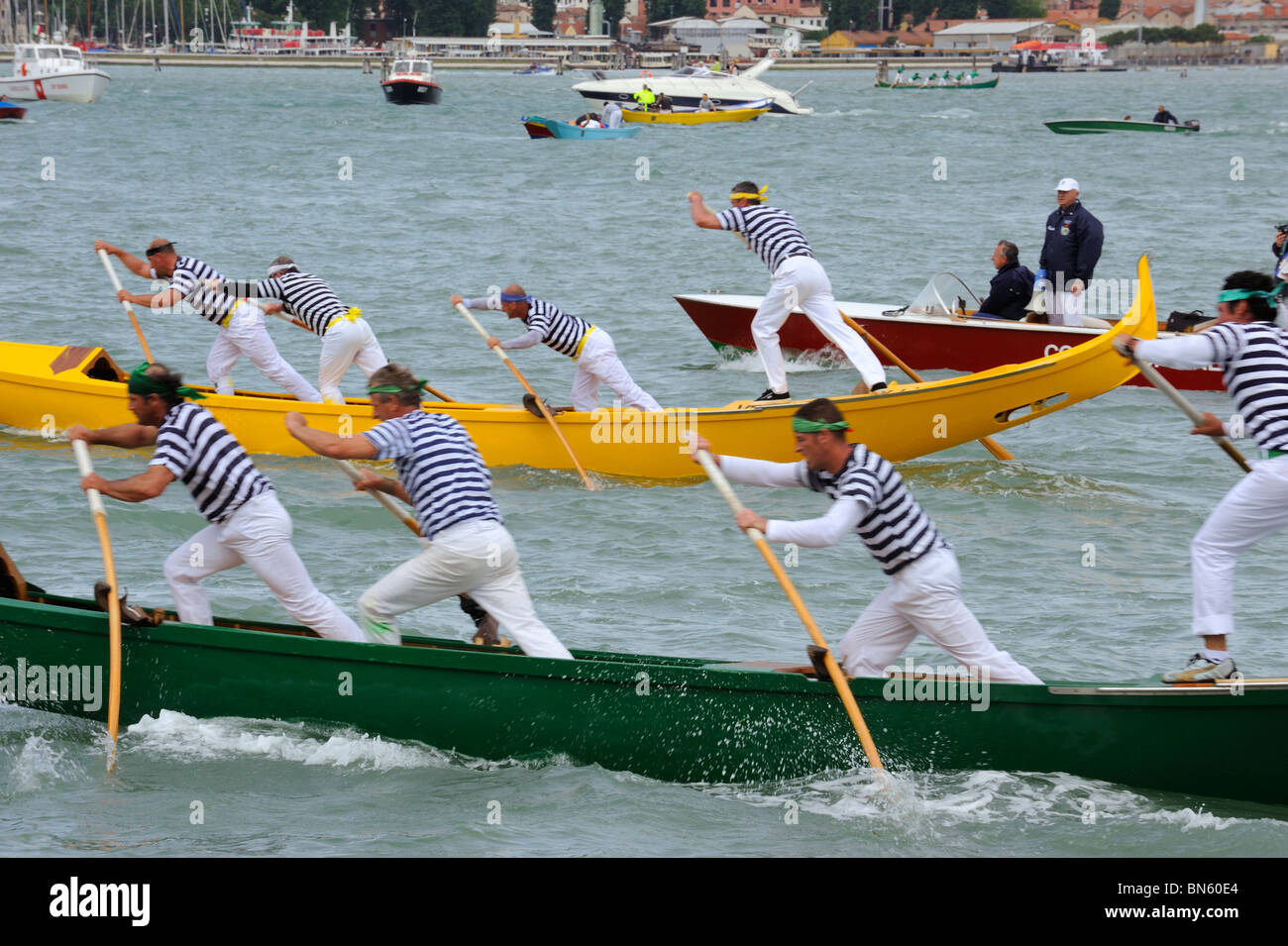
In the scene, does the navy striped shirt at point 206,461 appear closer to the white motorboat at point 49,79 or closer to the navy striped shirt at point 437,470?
the navy striped shirt at point 437,470

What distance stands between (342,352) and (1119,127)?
56.4m

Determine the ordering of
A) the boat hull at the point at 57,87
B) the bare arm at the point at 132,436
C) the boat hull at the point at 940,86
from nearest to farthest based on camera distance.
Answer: the bare arm at the point at 132,436, the boat hull at the point at 57,87, the boat hull at the point at 940,86

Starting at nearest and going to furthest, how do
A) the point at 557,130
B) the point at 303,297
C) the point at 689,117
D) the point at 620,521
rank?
1. the point at 620,521
2. the point at 303,297
3. the point at 557,130
4. the point at 689,117

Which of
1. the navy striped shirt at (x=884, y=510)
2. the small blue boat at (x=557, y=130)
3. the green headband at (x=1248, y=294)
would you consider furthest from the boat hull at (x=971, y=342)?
the small blue boat at (x=557, y=130)

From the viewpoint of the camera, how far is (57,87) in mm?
78000

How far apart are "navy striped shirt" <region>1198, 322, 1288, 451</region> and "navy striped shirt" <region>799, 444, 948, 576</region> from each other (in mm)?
1678

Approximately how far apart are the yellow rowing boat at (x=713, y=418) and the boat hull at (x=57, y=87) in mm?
70158

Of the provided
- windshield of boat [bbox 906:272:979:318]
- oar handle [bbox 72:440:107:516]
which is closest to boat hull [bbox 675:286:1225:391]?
windshield of boat [bbox 906:272:979:318]

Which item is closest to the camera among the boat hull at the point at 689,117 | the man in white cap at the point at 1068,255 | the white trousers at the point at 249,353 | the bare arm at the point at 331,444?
the bare arm at the point at 331,444

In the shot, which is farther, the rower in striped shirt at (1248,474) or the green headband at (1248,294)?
the green headband at (1248,294)

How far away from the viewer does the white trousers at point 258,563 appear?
7.96 metres

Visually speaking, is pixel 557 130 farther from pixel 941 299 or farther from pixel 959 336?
pixel 959 336

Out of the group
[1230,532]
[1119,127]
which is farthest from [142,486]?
[1119,127]

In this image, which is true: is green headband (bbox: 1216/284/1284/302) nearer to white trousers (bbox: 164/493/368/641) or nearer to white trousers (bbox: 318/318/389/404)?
white trousers (bbox: 164/493/368/641)
